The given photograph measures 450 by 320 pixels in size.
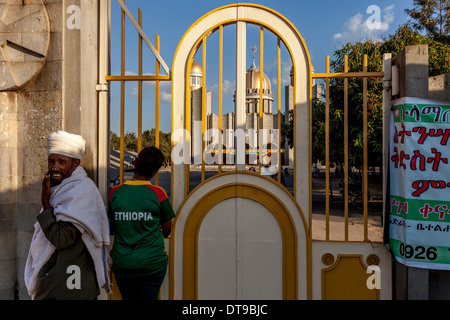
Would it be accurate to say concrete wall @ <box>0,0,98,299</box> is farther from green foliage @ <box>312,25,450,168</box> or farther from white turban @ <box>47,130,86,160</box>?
green foliage @ <box>312,25,450,168</box>

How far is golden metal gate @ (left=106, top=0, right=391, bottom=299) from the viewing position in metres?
2.70

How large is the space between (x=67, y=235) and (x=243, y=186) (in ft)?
4.77

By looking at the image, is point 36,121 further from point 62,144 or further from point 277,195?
point 277,195

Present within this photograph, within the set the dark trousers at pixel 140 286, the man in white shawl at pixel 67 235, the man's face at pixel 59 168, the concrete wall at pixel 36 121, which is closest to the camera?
the man in white shawl at pixel 67 235

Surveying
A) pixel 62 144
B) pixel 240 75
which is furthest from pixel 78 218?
pixel 240 75

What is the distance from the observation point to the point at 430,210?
2508 mm

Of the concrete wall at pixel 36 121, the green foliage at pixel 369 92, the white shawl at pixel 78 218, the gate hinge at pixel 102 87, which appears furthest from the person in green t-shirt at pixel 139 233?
the green foliage at pixel 369 92

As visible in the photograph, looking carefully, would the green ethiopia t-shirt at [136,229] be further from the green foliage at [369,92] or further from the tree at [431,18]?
the tree at [431,18]

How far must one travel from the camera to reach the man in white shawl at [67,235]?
187 cm

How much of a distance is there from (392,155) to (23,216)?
3.30 m

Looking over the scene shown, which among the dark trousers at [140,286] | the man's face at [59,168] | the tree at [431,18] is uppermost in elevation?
the tree at [431,18]

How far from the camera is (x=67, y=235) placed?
6.08 feet
